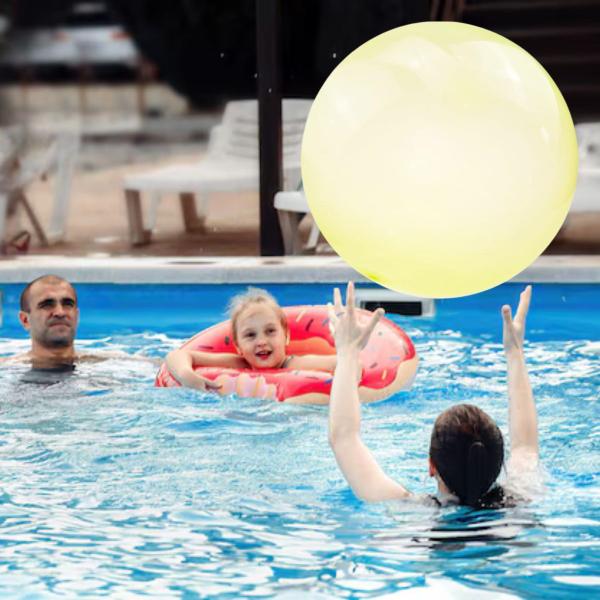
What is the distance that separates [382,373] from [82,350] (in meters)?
1.84

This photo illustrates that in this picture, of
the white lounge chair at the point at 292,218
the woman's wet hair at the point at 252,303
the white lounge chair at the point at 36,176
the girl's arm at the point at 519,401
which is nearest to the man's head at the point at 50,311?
the woman's wet hair at the point at 252,303

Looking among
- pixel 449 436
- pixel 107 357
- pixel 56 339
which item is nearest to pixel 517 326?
pixel 449 436

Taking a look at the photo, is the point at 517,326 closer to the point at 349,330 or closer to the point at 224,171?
the point at 349,330

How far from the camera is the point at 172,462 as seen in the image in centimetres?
447

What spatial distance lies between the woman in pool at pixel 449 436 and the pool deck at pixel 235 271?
3552 millimetres

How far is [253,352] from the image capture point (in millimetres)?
5367

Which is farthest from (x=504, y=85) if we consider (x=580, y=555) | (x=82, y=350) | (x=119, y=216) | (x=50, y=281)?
(x=119, y=216)

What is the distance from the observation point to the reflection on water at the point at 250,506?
10.9ft

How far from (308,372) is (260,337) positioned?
29 centimetres

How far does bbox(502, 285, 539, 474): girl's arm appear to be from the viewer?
142 inches

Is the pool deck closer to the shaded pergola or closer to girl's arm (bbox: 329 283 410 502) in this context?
the shaded pergola

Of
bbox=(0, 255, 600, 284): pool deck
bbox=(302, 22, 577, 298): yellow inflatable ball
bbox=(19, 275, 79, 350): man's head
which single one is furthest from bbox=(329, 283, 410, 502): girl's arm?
bbox=(0, 255, 600, 284): pool deck

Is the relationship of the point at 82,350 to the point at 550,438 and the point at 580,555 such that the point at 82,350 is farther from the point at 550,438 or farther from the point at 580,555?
the point at 580,555

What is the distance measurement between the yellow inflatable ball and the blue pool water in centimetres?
68
